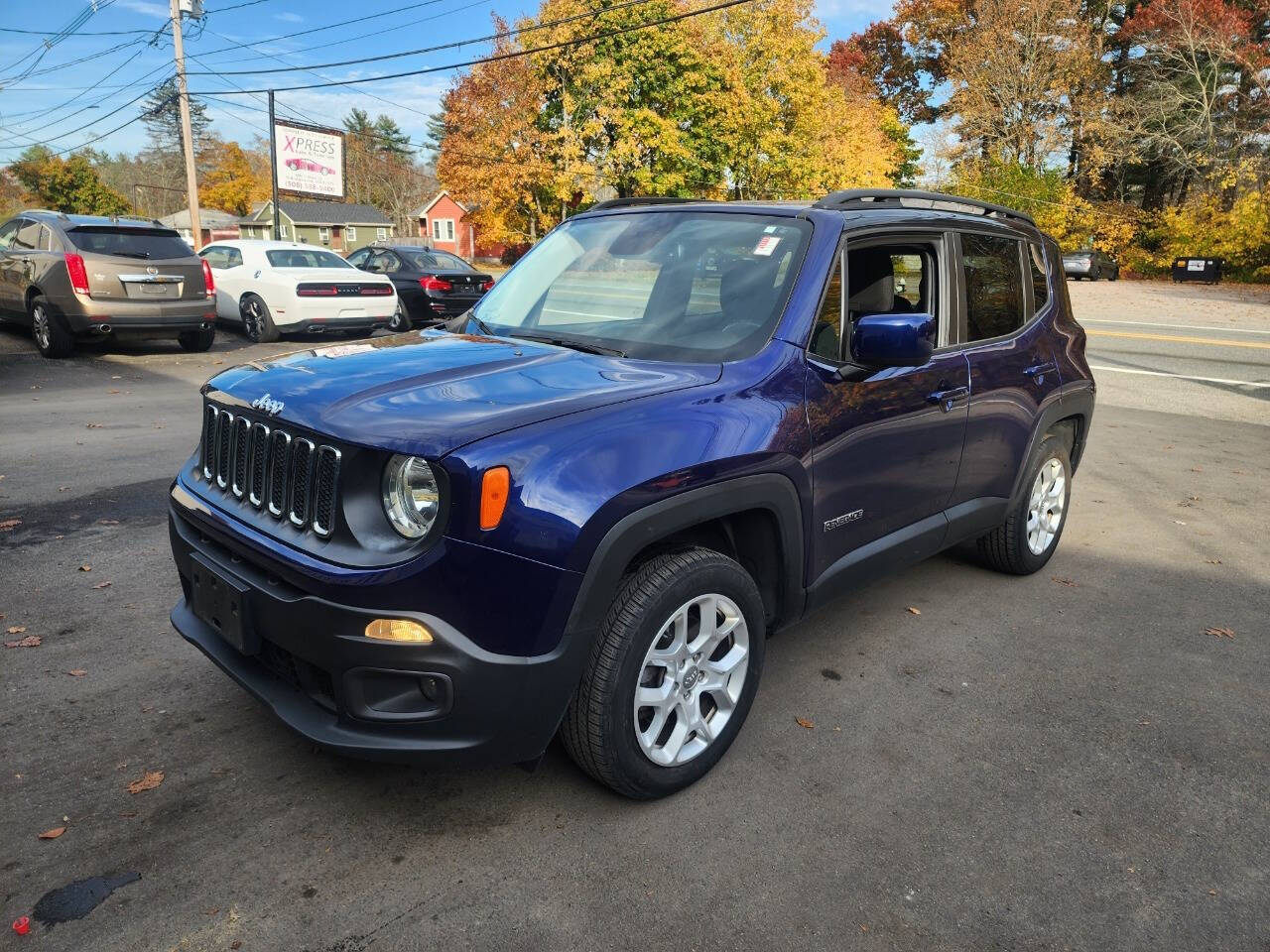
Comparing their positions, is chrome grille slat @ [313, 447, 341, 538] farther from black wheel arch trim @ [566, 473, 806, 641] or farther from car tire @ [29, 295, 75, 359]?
car tire @ [29, 295, 75, 359]

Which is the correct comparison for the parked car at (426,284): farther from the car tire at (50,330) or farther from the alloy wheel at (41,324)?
the alloy wheel at (41,324)

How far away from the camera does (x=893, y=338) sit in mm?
3096

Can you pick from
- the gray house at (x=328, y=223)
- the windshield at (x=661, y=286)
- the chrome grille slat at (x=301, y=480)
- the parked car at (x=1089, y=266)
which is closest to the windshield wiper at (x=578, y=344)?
the windshield at (x=661, y=286)

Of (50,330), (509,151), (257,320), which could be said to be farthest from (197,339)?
(509,151)

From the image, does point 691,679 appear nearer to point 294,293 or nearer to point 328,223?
point 294,293

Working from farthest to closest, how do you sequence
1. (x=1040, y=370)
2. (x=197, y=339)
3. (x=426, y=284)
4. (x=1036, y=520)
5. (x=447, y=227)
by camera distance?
1. (x=447, y=227)
2. (x=426, y=284)
3. (x=197, y=339)
4. (x=1036, y=520)
5. (x=1040, y=370)

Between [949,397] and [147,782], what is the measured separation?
3273 millimetres

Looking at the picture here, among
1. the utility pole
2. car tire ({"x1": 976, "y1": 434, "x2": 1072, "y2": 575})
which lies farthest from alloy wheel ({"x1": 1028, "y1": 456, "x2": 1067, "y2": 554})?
the utility pole

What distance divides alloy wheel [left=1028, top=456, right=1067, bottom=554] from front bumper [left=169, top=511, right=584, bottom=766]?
3.33 m

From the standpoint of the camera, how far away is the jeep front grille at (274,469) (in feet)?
8.05

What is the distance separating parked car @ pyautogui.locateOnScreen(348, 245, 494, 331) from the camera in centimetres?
1636

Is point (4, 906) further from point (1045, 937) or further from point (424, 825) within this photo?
point (1045, 937)

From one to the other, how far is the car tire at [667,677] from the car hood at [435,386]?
1.85 ft

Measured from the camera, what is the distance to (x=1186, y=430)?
9219 mm
